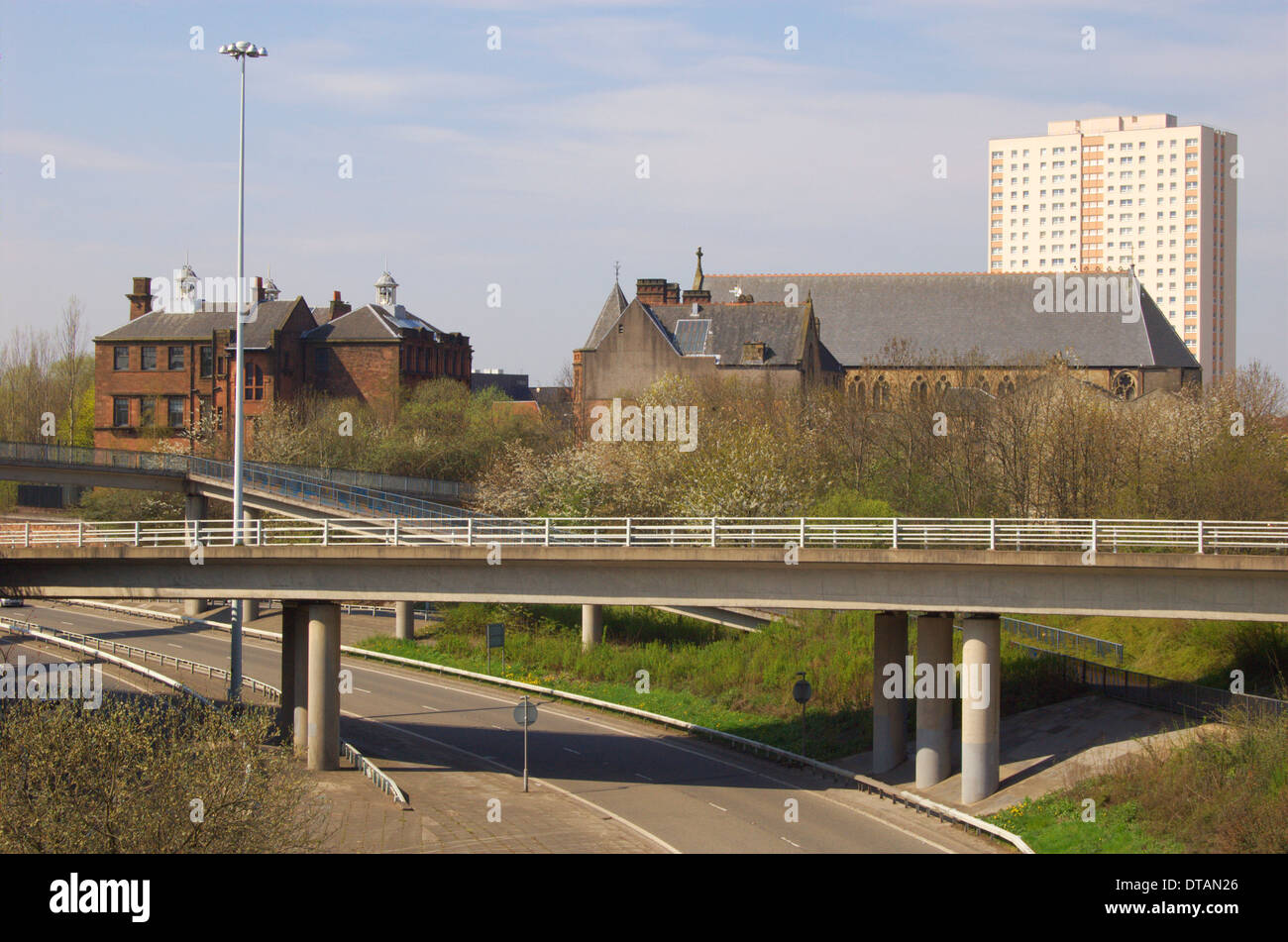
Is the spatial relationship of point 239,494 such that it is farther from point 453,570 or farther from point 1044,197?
point 1044,197

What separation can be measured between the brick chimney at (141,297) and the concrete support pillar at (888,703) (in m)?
A: 59.7

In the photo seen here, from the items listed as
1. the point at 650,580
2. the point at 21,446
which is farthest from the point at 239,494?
the point at 21,446

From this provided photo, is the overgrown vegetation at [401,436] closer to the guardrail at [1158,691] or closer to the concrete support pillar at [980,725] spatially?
the guardrail at [1158,691]

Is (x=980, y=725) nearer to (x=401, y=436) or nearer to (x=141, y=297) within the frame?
(x=401, y=436)

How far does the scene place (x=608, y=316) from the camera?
77.0 m

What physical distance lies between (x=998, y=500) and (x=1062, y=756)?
24.2 m

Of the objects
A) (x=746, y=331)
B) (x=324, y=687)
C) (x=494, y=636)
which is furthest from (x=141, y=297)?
(x=324, y=687)

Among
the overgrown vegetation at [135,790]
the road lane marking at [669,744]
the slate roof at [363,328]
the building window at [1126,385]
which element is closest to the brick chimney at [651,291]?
the slate roof at [363,328]

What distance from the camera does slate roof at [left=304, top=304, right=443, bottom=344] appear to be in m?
75.1

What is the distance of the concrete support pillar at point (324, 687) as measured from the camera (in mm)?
28875

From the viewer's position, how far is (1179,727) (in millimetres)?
27688

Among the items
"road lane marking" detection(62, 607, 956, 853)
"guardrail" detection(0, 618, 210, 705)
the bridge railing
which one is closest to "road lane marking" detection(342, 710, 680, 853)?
"road lane marking" detection(62, 607, 956, 853)

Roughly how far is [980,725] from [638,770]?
323 inches

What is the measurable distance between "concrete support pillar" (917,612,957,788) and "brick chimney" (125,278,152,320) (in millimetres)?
61809
